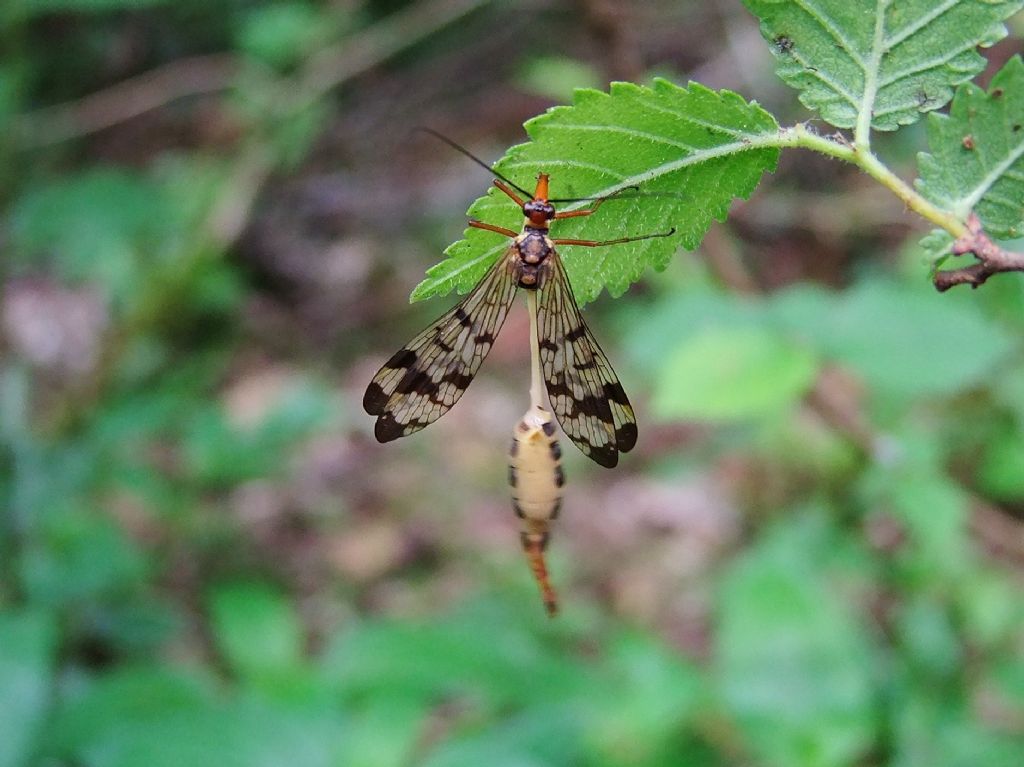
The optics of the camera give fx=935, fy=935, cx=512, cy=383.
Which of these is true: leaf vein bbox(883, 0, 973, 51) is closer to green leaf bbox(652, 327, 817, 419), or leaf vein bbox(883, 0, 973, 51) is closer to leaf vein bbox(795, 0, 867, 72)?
leaf vein bbox(795, 0, 867, 72)

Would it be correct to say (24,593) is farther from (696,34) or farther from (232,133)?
(696,34)

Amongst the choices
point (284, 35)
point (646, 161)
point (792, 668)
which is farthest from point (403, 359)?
point (284, 35)

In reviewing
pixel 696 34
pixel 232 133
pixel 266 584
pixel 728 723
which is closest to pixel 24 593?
pixel 266 584

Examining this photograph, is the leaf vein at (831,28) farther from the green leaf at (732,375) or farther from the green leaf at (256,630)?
the green leaf at (256,630)

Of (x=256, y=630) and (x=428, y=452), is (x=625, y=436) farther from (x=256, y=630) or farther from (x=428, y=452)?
(x=428, y=452)

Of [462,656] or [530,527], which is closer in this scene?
[530,527]

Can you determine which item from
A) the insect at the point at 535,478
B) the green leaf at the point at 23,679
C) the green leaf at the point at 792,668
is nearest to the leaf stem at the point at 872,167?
the insect at the point at 535,478
